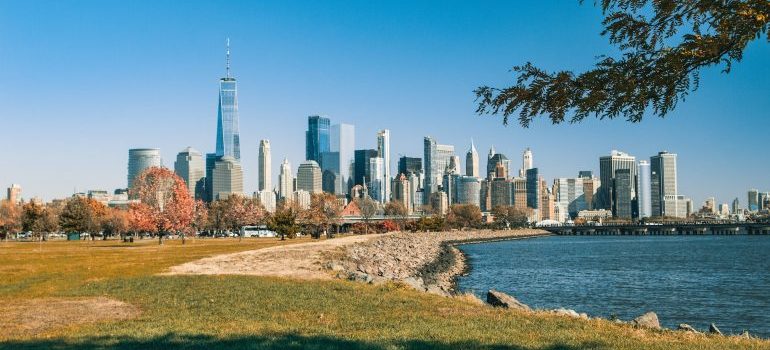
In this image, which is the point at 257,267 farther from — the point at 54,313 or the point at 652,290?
the point at 652,290

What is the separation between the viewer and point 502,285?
163 ft

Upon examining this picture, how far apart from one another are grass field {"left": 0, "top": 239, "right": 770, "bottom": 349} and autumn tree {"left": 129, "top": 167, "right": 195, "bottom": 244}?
5537cm

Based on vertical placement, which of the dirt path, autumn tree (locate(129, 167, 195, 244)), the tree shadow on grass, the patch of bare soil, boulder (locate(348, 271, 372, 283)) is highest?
autumn tree (locate(129, 167, 195, 244))

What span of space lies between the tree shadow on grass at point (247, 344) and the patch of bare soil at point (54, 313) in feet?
7.44

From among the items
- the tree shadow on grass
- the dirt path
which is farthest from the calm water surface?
the tree shadow on grass

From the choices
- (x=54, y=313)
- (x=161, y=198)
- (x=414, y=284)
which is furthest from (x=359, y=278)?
(x=161, y=198)

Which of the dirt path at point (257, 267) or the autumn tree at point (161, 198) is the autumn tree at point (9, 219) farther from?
the dirt path at point (257, 267)

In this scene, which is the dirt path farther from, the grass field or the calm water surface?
the calm water surface

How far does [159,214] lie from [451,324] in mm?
69265

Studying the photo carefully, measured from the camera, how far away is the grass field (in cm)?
1356

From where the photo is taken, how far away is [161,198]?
8069 cm

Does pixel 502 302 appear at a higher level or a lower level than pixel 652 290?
higher

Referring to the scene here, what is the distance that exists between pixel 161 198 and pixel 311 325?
6932 cm

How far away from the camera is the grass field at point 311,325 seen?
13.6 meters
